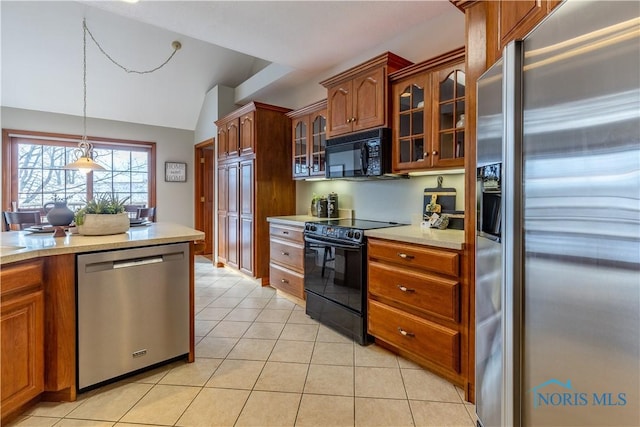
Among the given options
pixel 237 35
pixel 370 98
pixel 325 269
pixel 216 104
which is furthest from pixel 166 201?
pixel 370 98

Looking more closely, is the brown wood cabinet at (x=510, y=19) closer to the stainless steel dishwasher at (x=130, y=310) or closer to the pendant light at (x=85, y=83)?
the stainless steel dishwasher at (x=130, y=310)

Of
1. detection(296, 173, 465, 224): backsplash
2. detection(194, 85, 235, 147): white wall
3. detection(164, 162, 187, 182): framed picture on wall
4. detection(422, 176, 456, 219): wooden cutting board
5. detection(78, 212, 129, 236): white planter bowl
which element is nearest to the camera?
detection(78, 212, 129, 236): white planter bowl

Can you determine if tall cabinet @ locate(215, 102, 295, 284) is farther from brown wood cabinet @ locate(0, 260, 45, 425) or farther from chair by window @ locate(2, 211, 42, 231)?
brown wood cabinet @ locate(0, 260, 45, 425)

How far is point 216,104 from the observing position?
4941mm

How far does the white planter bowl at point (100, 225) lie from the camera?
1.92 metres

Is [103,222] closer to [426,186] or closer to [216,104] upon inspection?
[426,186]

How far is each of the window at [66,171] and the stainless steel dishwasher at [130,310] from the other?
11.2ft

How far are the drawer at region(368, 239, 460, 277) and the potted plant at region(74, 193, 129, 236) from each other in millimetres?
1765

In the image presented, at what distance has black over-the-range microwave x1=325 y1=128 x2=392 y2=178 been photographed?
2461mm

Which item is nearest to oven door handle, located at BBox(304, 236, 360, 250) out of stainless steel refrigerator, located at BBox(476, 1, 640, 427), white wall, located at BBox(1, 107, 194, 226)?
stainless steel refrigerator, located at BBox(476, 1, 640, 427)

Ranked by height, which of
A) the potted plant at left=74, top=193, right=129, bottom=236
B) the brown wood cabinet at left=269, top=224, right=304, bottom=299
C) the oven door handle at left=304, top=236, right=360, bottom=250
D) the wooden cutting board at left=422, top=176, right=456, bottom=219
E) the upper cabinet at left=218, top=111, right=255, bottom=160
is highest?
the upper cabinet at left=218, top=111, right=255, bottom=160

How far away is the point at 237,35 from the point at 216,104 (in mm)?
2390

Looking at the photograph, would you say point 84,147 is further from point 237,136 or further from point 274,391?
point 274,391

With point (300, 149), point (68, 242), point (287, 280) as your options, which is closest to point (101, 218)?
point (68, 242)
